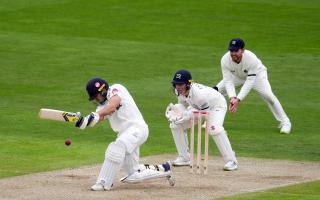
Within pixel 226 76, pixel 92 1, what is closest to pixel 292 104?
pixel 226 76

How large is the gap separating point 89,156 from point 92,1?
55.1 ft

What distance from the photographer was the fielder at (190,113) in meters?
14.9

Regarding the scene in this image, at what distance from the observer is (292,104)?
835 inches

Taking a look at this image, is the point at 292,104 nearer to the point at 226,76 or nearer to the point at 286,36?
the point at 226,76

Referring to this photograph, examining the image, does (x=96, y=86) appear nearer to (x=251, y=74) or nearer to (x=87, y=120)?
(x=87, y=120)

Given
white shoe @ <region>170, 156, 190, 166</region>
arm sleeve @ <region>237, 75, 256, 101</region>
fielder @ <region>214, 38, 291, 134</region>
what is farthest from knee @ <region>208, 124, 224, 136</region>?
arm sleeve @ <region>237, 75, 256, 101</region>

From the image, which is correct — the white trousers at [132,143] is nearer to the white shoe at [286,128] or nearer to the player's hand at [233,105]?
the player's hand at [233,105]

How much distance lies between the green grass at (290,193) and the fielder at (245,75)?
13.8ft

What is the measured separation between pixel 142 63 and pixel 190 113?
10.0 m

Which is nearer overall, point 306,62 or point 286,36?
point 306,62

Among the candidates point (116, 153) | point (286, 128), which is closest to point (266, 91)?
point (286, 128)

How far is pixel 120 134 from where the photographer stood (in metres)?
13.8

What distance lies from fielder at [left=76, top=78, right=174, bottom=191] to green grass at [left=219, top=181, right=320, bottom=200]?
1.26 metres

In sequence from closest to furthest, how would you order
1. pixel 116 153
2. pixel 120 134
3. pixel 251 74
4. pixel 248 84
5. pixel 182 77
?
1. pixel 116 153
2. pixel 120 134
3. pixel 182 77
4. pixel 248 84
5. pixel 251 74
